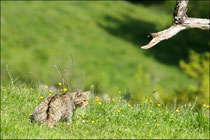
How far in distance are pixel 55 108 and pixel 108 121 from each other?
3.97 ft

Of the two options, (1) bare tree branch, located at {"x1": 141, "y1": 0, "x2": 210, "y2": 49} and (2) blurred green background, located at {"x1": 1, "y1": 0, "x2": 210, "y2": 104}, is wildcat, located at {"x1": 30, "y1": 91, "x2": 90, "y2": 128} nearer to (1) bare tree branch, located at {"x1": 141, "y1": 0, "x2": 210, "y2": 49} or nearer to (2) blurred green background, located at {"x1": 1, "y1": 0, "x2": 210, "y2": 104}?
(1) bare tree branch, located at {"x1": 141, "y1": 0, "x2": 210, "y2": 49}

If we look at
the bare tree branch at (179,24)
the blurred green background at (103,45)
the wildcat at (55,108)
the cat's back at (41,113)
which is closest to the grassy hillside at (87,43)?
the blurred green background at (103,45)

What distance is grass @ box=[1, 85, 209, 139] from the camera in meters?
6.16

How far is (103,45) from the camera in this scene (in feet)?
101

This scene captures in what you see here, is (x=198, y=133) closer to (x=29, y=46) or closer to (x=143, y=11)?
(x=29, y=46)

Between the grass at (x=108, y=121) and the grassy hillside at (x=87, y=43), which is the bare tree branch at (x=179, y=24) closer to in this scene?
the grass at (x=108, y=121)

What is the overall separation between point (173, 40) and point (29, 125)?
2968 centimetres

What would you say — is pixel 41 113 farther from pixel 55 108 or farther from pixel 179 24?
pixel 179 24

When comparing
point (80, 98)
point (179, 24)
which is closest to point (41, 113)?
point (80, 98)

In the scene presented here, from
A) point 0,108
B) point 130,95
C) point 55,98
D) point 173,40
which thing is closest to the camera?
point 55,98

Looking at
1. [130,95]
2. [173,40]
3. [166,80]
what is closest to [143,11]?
[173,40]

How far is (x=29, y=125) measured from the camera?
643 cm

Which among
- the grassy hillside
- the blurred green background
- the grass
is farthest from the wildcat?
the grassy hillside

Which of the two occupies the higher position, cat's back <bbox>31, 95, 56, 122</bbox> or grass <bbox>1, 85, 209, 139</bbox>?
cat's back <bbox>31, 95, 56, 122</bbox>
